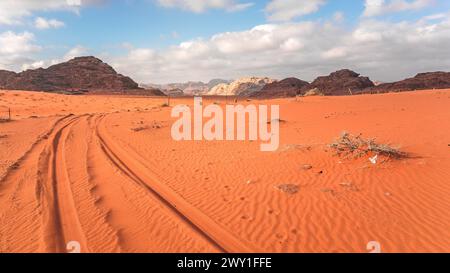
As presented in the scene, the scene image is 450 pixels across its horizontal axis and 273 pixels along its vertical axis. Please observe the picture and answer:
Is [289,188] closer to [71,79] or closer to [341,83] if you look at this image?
[341,83]

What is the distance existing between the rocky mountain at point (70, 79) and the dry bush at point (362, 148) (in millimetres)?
60637

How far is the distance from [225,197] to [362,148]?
4525 mm

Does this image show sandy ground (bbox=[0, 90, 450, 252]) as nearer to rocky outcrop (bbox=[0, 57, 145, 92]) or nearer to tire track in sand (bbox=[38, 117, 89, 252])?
tire track in sand (bbox=[38, 117, 89, 252])

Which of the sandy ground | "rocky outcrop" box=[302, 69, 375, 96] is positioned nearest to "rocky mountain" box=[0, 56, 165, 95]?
"rocky outcrop" box=[302, 69, 375, 96]

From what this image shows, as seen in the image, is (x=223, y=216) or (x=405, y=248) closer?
(x=405, y=248)

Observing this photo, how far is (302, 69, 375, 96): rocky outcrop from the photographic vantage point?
48.4 meters

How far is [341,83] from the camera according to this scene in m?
51.5

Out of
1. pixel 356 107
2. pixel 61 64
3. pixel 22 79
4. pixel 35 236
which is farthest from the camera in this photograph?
pixel 61 64

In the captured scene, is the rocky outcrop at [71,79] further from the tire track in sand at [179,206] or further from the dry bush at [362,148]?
the dry bush at [362,148]

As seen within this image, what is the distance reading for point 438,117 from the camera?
14836 millimetres
